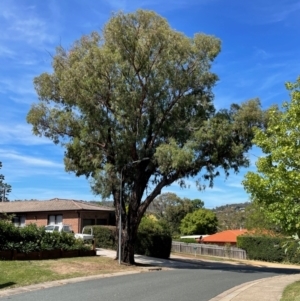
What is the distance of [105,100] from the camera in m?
26.8

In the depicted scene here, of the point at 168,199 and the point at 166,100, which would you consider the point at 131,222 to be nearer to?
the point at 166,100

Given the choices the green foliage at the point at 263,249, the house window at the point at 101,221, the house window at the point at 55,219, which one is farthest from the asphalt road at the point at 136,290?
the house window at the point at 101,221

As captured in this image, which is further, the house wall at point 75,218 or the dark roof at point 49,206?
the dark roof at point 49,206

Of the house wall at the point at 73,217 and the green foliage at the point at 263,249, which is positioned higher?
the house wall at the point at 73,217

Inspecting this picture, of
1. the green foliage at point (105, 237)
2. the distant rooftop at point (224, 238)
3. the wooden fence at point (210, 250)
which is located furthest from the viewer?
the distant rooftop at point (224, 238)

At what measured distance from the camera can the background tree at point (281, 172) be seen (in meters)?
13.0

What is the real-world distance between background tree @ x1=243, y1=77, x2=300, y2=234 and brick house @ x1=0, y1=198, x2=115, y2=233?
113 feet

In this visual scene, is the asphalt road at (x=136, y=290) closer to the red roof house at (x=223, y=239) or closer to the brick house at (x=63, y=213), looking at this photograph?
the brick house at (x=63, y=213)

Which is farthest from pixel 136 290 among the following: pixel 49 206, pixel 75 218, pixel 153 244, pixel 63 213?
pixel 49 206

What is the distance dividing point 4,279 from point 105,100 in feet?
41.2

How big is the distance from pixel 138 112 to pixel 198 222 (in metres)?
54.7

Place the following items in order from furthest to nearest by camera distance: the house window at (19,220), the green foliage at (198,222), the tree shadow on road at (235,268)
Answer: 1. the green foliage at (198,222)
2. the house window at (19,220)
3. the tree shadow on road at (235,268)

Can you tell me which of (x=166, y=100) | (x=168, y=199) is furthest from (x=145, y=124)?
(x=168, y=199)

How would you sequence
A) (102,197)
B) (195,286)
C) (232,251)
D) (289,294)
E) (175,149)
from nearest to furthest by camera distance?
(289,294)
(195,286)
(175,149)
(102,197)
(232,251)
